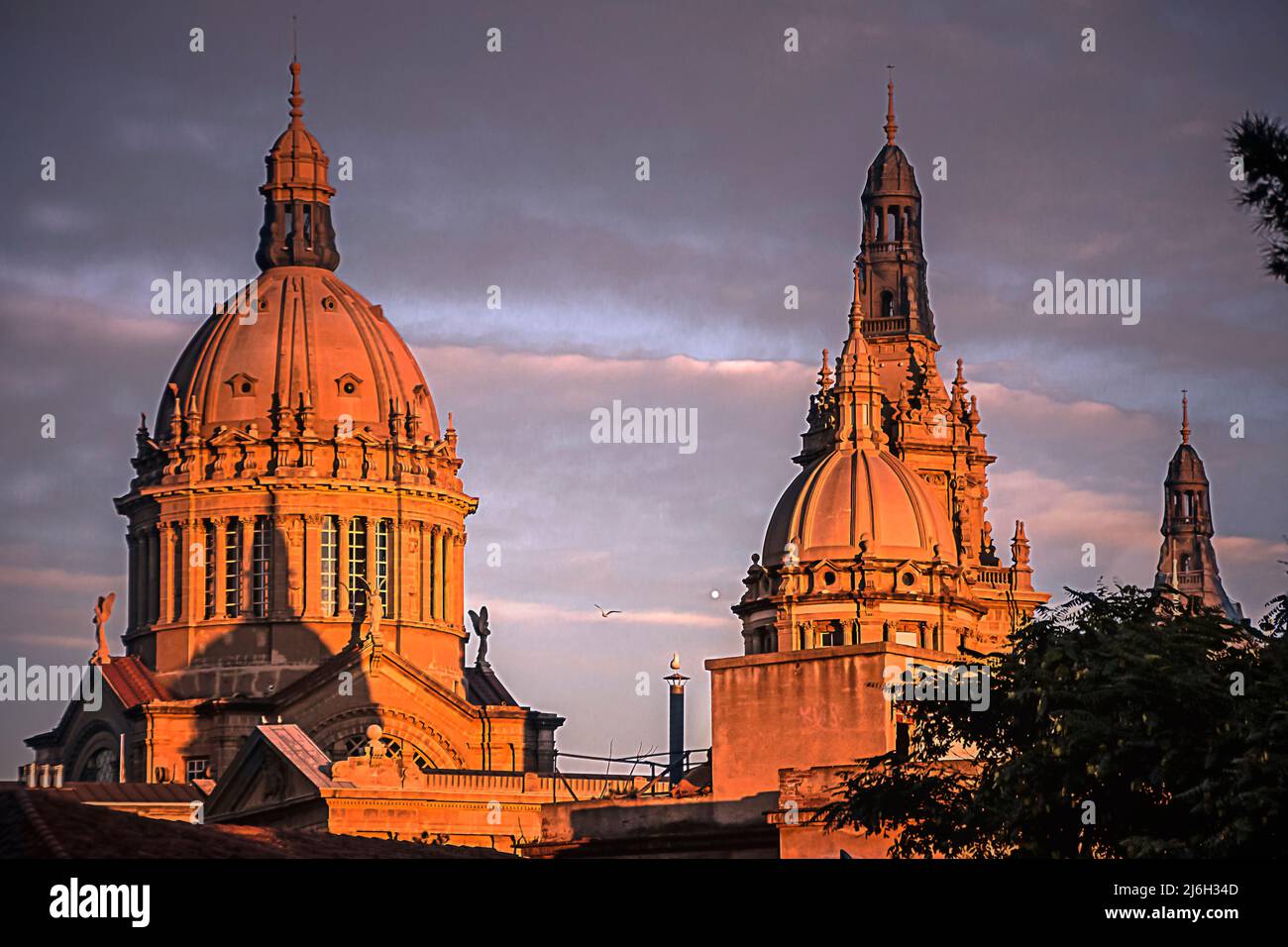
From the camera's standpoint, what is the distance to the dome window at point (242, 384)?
12025cm

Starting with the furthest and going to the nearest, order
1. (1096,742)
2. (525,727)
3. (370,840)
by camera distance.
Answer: (525,727)
(1096,742)
(370,840)

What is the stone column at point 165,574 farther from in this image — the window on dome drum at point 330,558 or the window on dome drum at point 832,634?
the window on dome drum at point 832,634

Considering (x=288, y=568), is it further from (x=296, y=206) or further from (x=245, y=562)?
(x=296, y=206)

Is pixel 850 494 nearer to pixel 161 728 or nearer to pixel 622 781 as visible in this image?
pixel 622 781

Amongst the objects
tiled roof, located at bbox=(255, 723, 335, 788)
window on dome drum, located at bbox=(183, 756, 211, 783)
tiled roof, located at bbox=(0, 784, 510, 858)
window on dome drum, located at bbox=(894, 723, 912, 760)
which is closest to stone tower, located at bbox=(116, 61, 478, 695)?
window on dome drum, located at bbox=(183, 756, 211, 783)

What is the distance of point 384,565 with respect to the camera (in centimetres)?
11900

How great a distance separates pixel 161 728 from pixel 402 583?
11.6m

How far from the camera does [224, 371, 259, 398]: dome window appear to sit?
12025 centimetres

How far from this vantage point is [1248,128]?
3412 cm

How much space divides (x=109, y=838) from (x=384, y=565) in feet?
310

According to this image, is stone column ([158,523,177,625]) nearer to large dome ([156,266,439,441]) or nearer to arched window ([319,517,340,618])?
large dome ([156,266,439,441])

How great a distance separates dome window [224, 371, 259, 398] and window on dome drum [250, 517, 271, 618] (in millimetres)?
5722

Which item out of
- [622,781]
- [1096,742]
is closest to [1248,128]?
[1096,742]
